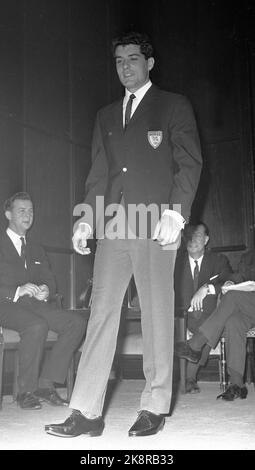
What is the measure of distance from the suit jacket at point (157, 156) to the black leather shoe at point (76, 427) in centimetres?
75

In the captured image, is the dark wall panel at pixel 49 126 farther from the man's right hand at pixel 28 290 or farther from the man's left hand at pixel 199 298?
the man's left hand at pixel 199 298

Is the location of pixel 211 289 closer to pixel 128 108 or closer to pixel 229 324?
pixel 229 324

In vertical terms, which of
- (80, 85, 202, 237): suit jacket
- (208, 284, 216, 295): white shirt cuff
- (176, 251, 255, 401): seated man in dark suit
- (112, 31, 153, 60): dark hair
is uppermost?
(112, 31, 153, 60): dark hair

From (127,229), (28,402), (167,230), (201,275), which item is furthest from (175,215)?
(201,275)

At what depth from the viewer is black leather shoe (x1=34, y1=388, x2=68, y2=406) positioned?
10.5 feet

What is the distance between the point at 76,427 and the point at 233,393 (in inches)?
63.0

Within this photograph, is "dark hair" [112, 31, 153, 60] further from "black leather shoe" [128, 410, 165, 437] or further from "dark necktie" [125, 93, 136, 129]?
"black leather shoe" [128, 410, 165, 437]

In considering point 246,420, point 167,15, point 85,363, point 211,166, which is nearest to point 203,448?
point 85,363

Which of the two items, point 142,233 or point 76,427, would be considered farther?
point 142,233

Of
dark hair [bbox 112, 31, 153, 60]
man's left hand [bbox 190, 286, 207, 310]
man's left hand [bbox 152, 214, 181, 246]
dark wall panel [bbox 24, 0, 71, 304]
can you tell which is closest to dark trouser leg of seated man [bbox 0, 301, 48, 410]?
man's left hand [bbox 190, 286, 207, 310]

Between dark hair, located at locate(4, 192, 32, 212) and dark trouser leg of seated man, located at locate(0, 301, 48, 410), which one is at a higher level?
dark hair, located at locate(4, 192, 32, 212)

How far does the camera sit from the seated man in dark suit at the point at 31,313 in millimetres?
3273

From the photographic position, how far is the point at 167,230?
2.03 meters

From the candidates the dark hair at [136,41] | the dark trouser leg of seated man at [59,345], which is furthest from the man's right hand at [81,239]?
the dark trouser leg of seated man at [59,345]
